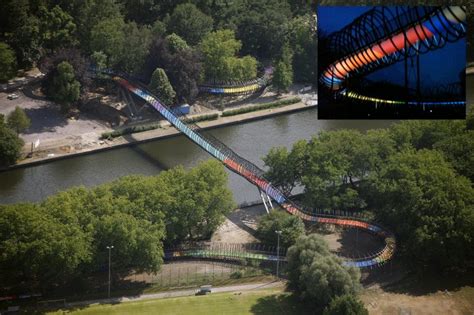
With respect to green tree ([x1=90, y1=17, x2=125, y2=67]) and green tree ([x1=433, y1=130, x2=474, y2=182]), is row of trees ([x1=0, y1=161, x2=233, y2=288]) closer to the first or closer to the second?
green tree ([x1=433, y1=130, x2=474, y2=182])

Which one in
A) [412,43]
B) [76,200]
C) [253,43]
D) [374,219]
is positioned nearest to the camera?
[412,43]

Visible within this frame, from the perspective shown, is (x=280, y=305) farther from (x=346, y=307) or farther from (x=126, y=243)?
(x=126, y=243)

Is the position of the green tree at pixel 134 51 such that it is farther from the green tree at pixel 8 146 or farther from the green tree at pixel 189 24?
the green tree at pixel 8 146

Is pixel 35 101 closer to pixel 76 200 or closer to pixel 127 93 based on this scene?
pixel 127 93

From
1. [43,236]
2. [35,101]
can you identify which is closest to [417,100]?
[43,236]

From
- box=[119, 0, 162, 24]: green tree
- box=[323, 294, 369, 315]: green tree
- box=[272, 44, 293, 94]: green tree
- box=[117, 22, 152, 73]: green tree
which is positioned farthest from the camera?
box=[119, 0, 162, 24]: green tree

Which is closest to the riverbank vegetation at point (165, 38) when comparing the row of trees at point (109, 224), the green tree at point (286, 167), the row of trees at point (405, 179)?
the green tree at point (286, 167)

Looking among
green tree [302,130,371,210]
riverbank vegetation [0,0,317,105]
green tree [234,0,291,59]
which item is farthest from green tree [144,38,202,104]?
green tree [302,130,371,210]
